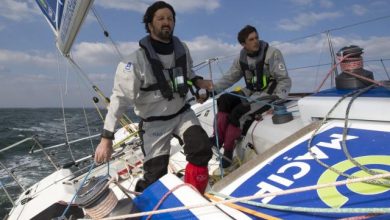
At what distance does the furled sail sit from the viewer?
10.1ft

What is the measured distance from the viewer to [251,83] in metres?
3.96

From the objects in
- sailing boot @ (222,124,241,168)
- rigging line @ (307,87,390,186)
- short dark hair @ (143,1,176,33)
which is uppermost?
short dark hair @ (143,1,176,33)

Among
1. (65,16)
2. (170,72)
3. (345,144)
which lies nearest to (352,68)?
(345,144)

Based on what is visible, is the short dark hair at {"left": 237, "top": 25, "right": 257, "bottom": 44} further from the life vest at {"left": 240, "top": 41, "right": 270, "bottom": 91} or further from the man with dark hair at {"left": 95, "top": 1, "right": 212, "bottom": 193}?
the man with dark hair at {"left": 95, "top": 1, "right": 212, "bottom": 193}

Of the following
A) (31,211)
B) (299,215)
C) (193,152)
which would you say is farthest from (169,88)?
(31,211)

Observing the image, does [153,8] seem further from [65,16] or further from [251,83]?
[251,83]

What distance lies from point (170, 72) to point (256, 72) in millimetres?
1451

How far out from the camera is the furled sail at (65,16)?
3080 mm

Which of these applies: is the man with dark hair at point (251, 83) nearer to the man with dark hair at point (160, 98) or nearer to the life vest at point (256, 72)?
the life vest at point (256, 72)

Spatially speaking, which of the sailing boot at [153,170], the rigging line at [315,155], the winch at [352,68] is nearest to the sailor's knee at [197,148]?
the sailing boot at [153,170]

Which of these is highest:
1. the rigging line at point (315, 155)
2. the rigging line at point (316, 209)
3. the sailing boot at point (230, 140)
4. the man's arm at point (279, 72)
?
the man's arm at point (279, 72)

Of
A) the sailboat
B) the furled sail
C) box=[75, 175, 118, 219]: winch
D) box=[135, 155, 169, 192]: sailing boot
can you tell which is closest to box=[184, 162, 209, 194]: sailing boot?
box=[135, 155, 169, 192]: sailing boot

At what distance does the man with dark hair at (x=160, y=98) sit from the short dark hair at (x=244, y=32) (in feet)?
4.04

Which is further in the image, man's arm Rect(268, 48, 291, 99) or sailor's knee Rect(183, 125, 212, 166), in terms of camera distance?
man's arm Rect(268, 48, 291, 99)
